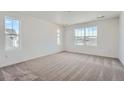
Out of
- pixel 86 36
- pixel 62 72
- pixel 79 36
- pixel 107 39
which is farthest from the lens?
pixel 79 36

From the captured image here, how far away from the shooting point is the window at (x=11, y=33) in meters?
3.64

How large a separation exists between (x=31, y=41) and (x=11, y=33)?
43.7 inches

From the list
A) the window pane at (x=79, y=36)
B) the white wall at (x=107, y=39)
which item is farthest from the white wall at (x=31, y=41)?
the white wall at (x=107, y=39)

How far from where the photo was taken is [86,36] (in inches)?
252

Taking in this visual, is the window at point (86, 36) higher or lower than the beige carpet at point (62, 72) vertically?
higher

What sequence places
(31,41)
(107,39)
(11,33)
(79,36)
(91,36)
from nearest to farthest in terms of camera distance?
(11,33), (31,41), (107,39), (91,36), (79,36)

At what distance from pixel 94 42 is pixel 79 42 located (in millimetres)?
1280

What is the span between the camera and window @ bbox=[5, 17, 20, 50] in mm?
3642

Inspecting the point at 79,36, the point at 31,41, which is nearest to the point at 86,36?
the point at 79,36

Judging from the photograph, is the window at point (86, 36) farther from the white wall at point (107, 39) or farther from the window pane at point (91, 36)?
the white wall at point (107, 39)

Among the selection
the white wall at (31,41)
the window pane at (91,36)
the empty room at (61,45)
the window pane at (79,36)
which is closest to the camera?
the empty room at (61,45)

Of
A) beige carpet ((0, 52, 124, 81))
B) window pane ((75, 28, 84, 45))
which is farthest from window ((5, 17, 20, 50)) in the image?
window pane ((75, 28, 84, 45))

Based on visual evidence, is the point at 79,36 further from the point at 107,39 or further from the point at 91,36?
the point at 107,39
